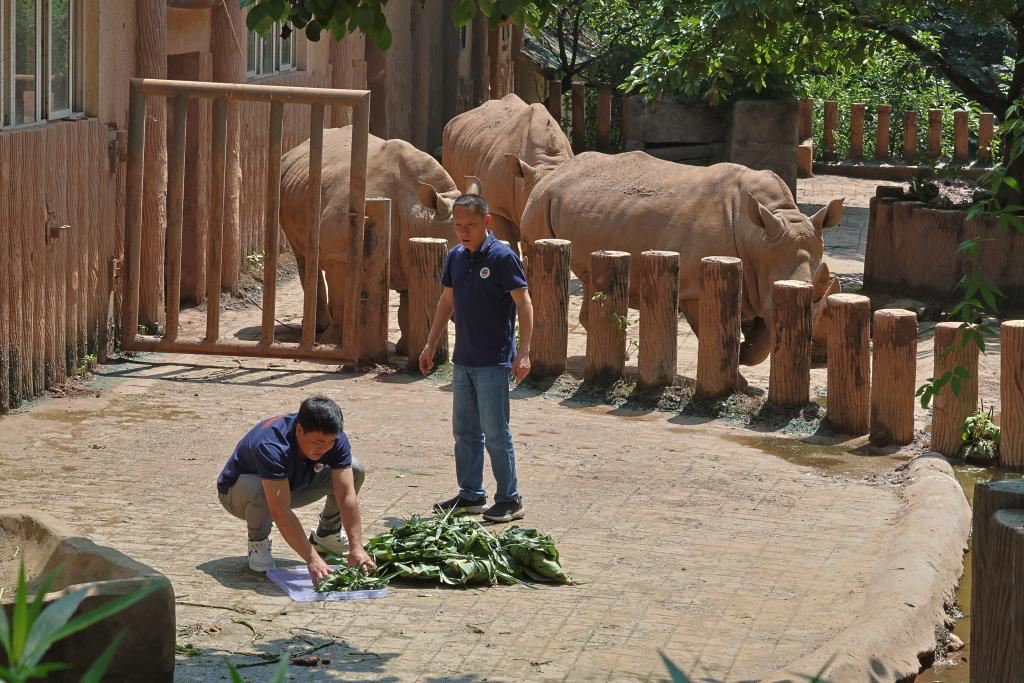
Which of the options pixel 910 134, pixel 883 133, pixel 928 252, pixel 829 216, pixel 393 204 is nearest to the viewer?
pixel 829 216

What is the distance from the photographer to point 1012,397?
8828mm

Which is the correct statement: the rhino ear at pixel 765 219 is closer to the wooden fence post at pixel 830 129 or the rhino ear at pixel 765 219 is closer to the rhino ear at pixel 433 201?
the rhino ear at pixel 433 201

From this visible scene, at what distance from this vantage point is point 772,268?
10.7 meters

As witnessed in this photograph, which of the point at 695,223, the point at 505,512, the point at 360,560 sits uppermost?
the point at 695,223

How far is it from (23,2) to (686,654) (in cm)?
636

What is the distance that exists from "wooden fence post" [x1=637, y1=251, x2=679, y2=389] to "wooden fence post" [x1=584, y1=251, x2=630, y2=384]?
146mm

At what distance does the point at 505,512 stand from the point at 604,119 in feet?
53.2

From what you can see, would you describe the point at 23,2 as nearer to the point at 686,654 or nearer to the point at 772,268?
the point at 772,268

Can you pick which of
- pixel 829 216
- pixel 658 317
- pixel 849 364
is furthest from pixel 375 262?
pixel 849 364

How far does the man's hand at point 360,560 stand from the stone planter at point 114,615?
123cm

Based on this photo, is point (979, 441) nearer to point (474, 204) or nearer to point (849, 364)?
point (849, 364)

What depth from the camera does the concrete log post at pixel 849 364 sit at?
9383 mm

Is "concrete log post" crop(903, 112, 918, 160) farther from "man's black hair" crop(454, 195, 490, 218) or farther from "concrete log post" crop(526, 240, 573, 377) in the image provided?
"man's black hair" crop(454, 195, 490, 218)

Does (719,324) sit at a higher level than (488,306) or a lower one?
lower
